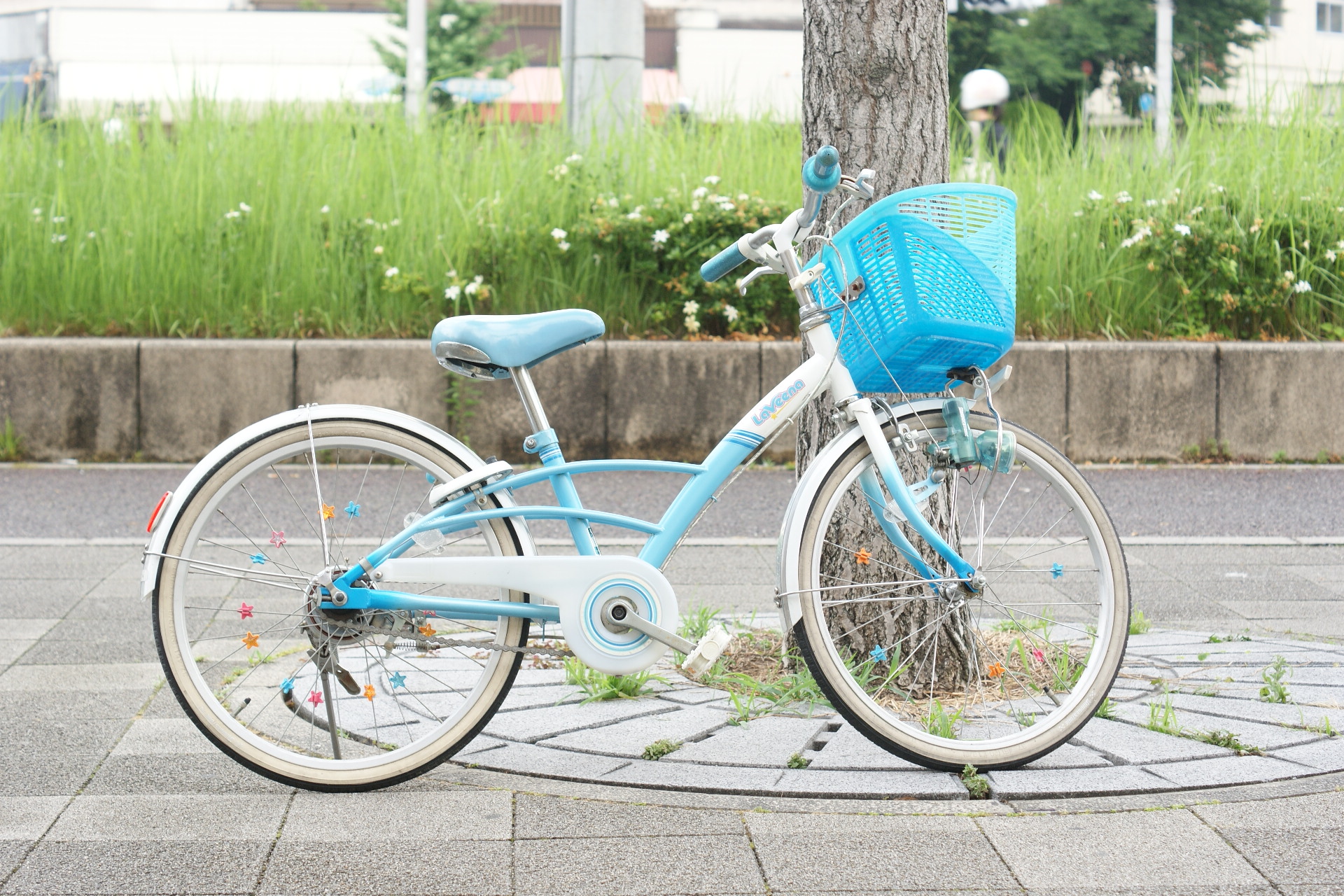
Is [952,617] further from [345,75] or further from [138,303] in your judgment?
[345,75]

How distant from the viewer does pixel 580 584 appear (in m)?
2.92

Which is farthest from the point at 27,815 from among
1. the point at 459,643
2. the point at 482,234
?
the point at 482,234

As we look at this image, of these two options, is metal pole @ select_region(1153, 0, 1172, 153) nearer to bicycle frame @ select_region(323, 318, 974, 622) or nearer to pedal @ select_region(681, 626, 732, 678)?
bicycle frame @ select_region(323, 318, 974, 622)

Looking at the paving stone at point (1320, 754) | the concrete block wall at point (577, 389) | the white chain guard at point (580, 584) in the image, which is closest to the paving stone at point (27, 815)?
the white chain guard at point (580, 584)

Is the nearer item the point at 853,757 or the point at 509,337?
the point at 509,337

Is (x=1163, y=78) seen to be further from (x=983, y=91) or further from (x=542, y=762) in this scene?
(x=542, y=762)

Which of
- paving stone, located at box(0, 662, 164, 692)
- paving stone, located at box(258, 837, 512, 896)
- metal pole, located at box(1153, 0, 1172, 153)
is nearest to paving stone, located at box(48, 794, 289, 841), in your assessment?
paving stone, located at box(258, 837, 512, 896)

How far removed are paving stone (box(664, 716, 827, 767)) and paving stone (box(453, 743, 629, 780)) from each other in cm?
16

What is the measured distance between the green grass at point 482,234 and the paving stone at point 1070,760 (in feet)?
15.8

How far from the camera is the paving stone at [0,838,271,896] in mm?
2434

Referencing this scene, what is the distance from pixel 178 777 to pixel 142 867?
0.48m

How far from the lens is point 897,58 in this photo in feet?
11.8

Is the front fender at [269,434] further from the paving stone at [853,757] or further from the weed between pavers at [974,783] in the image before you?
the weed between pavers at [974,783]

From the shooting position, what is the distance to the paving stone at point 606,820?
2.69m
